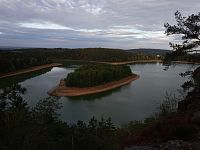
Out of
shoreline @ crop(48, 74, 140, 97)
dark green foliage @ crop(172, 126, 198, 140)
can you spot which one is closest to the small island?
shoreline @ crop(48, 74, 140, 97)

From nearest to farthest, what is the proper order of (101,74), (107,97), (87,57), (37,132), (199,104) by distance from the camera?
(37,132)
(199,104)
(107,97)
(101,74)
(87,57)

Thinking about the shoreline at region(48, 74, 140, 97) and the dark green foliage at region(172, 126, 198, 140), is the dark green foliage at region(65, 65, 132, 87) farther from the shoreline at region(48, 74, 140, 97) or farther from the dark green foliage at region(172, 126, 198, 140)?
the dark green foliage at region(172, 126, 198, 140)

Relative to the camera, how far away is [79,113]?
33375 millimetres

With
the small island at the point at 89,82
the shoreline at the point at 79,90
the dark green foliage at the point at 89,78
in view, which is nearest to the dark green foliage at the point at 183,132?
the shoreline at the point at 79,90

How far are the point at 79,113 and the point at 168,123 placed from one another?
944 inches

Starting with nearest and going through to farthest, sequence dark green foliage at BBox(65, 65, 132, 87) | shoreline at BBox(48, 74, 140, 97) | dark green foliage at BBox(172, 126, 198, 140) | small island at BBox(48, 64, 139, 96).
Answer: dark green foliage at BBox(172, 126, 198, 140) < shoreline at BBox(48, 74, 140, 97) < small island at BBox(48, 64, 139, 96) < dark green foliage at BBox(65, 65, 132, 87)

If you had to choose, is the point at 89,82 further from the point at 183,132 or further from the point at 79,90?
the point at 183,132

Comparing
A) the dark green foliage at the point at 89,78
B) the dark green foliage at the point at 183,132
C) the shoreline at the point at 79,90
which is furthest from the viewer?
the dark green foliage at the point at 89,78

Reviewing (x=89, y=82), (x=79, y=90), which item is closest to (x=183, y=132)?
(x=79, y=90)

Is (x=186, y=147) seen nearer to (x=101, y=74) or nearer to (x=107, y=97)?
Result: (x=107, y=97)

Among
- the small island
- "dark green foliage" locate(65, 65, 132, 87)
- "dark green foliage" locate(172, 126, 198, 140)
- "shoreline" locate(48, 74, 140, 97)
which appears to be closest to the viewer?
"dark green foliage" locate(172, 126, 198, 140)

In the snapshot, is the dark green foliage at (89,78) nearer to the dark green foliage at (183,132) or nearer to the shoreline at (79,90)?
the shoreline at (79,90)

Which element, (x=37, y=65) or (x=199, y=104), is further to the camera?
(x=37, y=65)

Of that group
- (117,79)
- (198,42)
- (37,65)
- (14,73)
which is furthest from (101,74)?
(198,42)
